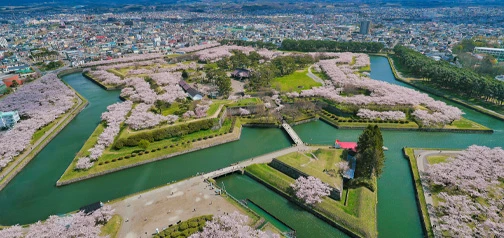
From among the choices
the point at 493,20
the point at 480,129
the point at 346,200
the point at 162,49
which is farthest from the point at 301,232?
the point at 493,20

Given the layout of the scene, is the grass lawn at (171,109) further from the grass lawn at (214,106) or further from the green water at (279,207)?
the green water at (279,207)

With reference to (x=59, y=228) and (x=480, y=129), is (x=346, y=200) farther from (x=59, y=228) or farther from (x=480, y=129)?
(x=480, y=129)

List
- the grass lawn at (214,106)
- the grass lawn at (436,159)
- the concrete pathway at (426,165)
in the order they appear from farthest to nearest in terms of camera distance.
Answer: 1. the grass lawn at (214,106)
2. the grass lawn at (436,159)
3. the concrete pathway at (426,165)

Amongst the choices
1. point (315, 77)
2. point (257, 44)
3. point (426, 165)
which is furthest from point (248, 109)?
point (257, 44)

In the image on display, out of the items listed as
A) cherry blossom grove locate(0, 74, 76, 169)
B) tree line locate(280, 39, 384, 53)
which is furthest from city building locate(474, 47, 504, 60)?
cherry blossom grove locate(0, 74, 76, 169)

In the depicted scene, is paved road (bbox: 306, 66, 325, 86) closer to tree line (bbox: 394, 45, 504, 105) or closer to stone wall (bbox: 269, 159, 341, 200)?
tree line (bbox: 394, 45, 504, 105)

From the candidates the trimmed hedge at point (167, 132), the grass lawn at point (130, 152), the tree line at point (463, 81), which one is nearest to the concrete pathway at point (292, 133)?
the grass lawn at point (130, 152)

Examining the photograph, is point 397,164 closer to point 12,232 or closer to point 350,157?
point 350,157
